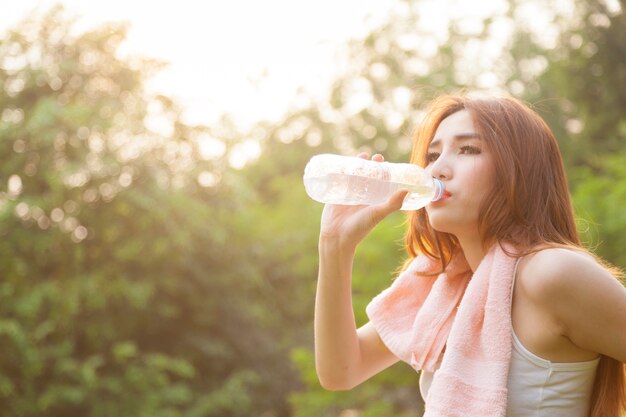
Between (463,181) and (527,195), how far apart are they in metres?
0.15

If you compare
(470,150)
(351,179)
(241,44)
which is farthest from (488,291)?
(241,44)

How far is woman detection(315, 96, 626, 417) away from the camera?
1.66 metres

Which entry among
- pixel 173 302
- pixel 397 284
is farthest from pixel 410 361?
pixel 173 302

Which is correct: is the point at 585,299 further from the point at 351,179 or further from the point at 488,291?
the point at 351,179

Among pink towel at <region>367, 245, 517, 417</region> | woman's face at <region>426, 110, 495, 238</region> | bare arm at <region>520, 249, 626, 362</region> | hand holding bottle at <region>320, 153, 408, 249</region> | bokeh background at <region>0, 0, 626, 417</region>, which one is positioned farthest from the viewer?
bokeh background at <region>0, 0, 626, 417</region>

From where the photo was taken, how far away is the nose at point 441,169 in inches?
73.2

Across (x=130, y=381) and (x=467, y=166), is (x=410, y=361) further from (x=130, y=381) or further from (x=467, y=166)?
(x=130, y=381)

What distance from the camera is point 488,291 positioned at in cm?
178

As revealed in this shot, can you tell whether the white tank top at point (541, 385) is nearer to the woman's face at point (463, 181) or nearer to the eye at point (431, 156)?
the woman's face at point (463, 181)

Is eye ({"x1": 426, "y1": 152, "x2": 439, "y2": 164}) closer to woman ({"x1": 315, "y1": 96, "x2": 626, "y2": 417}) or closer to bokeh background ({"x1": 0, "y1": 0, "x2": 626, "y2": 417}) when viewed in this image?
woman ({"x1": 315, "y1": 96, "x2": 626, "y2": 417})

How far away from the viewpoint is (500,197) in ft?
5.99

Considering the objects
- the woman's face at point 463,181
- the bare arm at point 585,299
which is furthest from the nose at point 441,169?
the bare arm at point 585,299

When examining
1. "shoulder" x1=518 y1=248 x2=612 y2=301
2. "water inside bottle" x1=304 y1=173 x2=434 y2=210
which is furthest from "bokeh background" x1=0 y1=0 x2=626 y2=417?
"shoulder" x1=518 y1=248 x2=612 y2=301

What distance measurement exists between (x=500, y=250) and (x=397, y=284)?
1.48 feet
